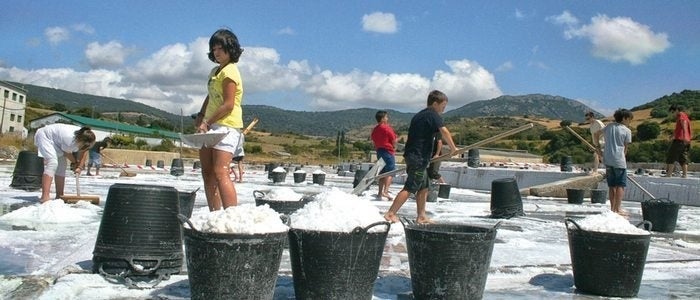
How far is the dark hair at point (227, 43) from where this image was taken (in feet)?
16.9

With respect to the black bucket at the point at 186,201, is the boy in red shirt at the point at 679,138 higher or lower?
higher

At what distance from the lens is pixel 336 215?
12.2 feet

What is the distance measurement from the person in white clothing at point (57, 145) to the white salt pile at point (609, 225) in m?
5.77

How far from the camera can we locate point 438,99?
7133mm

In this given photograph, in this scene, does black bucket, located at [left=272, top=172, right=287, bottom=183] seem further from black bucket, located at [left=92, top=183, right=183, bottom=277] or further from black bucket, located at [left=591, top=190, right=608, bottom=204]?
black bucket, located at [left=92, top=183, right=183, bottom=277]

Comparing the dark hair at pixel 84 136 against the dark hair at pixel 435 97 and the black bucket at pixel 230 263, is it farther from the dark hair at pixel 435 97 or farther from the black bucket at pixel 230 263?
the black bucket at pixel 230 263

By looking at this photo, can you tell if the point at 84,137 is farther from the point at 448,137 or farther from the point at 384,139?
the point at 384,139

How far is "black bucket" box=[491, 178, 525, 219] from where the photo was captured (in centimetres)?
897

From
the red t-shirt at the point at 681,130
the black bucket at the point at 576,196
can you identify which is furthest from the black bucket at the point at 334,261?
the red t-shirt at the point at 681,130

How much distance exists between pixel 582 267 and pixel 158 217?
2930 millimetres

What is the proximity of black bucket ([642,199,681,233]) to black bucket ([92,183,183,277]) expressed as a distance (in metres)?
6.05

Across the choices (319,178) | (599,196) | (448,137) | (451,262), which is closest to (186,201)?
(448,137)

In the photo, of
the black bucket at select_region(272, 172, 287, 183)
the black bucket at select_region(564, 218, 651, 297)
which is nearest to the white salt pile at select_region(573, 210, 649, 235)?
→ the black bucket at select_region(564, 218, 651, 297)

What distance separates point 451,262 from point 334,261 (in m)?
Result: 0.73
